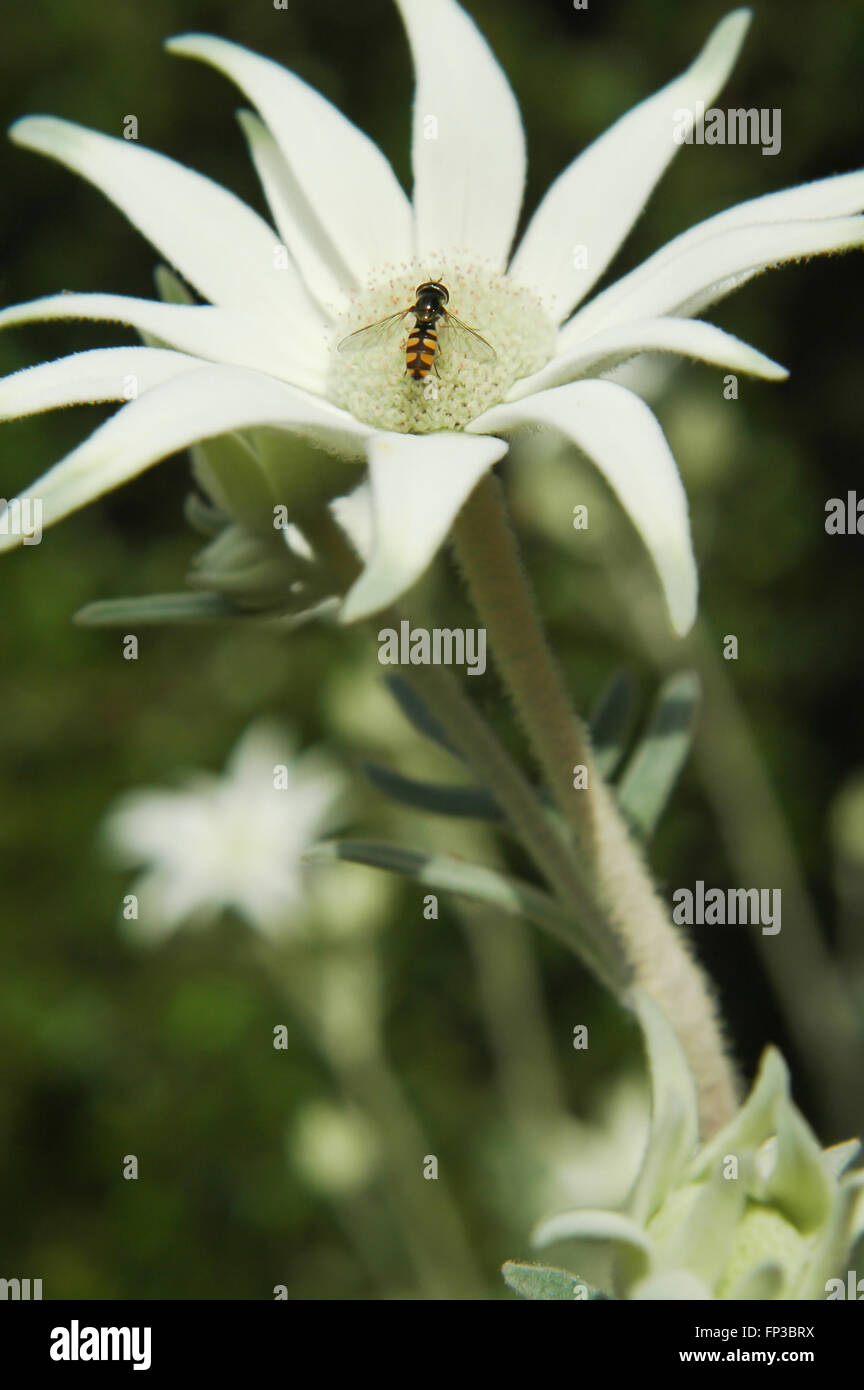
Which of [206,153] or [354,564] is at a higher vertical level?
[206,153]

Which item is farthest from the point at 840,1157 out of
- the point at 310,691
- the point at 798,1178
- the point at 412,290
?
the point at 310,691

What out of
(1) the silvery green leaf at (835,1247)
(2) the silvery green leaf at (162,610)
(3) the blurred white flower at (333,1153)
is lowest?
(1) the silvery green leaf at (835,1247)

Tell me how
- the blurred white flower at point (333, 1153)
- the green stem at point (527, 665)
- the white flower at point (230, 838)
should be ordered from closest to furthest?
the green stem at point (527, 665) < the blurred white flower at point (333, 1153) < the white flower at point (230, 838)

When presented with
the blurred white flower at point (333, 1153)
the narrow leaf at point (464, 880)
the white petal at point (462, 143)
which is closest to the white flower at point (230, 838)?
the blurred white flower at point (333, 1153)

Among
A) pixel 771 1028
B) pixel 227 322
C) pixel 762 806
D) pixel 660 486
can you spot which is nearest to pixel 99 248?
pixel 762 806

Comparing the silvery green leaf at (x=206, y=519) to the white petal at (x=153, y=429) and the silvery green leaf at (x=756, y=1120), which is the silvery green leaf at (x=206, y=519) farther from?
the silvery green leaf at (x=756, y=1120)
